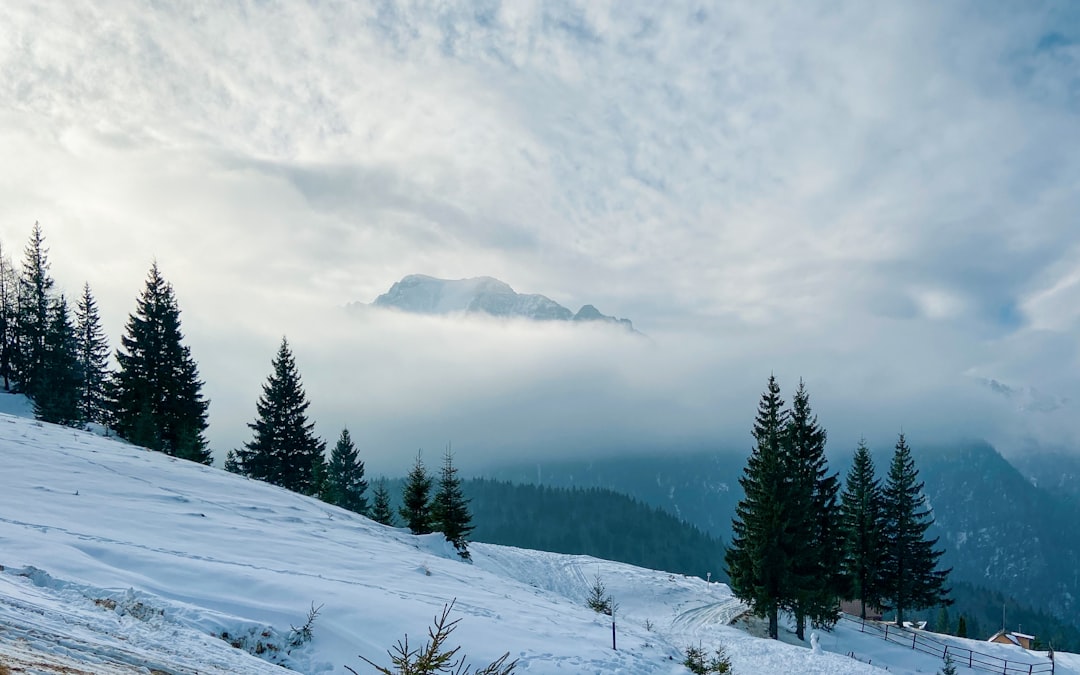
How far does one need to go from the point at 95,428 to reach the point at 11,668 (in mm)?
42651

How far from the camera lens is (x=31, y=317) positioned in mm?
50219

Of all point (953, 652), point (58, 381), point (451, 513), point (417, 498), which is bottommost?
point (953, 652)

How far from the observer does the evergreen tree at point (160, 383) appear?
38.7 metres

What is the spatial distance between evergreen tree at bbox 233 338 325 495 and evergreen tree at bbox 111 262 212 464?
13.9 feet

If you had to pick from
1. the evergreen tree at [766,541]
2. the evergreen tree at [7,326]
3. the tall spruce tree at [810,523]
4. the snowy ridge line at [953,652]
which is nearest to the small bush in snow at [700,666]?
the evergreen tree at [766,541]

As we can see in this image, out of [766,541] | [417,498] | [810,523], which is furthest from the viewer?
[810,523]

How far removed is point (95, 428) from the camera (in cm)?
3934

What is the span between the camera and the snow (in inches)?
302

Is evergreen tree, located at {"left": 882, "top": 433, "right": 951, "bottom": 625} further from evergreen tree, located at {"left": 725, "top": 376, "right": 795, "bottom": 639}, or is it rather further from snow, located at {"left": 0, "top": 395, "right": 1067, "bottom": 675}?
snow, located at {"left": 0, "top": 395, "right": 1067, "bottom": 675}

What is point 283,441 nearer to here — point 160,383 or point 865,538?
point 160,383

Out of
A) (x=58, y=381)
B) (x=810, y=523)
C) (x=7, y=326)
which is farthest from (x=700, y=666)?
(x=7, y=326)

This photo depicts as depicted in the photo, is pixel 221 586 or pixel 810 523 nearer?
pixel 221 586

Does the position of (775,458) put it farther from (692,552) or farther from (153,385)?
(692,552)

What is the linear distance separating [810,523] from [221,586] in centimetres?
3329
